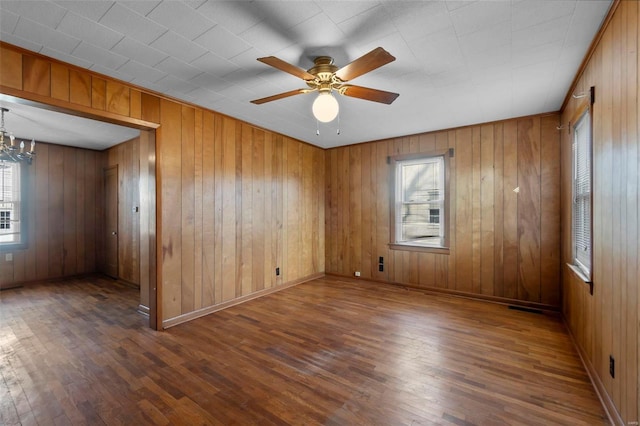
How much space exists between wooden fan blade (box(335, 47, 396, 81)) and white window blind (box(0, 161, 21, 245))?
21.1ft

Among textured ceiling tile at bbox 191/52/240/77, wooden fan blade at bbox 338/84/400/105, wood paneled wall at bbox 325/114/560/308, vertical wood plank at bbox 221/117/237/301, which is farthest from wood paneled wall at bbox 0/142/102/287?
wooden fan blade at bbox 338/84/400/105

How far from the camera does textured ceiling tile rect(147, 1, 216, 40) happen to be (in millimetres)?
1776

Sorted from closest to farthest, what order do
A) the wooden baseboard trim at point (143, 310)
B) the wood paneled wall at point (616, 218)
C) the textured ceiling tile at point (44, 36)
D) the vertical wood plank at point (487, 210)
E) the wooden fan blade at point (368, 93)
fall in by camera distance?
Answer: the wood paneled wall at point (616, 218)
the textured ceiling tile at point (44, 36)
the wooden fan blade at point (368, 93)
the wooden baseboard trim at point (143, 310)
the vertical wood plank at point (487, 210)

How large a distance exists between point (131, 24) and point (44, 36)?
2.39ft

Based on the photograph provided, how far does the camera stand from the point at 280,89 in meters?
2.96

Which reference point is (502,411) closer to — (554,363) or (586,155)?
(554,363)

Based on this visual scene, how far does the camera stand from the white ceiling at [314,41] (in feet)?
5.84

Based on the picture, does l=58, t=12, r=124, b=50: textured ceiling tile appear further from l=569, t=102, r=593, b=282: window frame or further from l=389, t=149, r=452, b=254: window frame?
l=389, t=149, r=452, b=254: window frame

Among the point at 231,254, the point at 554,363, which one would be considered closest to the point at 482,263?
the point at 554,363

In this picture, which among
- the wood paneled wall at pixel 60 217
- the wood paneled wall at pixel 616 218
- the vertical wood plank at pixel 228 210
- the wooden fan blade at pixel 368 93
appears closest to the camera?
the wood paneled wall at pixel 616 218

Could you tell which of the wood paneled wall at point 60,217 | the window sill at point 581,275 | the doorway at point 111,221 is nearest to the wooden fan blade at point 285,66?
the window sill at point 581,275

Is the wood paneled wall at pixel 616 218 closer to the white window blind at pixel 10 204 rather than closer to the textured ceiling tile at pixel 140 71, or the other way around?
the textured ceiling tile at pixel 140 71

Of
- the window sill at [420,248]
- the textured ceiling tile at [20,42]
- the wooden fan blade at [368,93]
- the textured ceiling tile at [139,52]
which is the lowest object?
the window sill at [420,248]

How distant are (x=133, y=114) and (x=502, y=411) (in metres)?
4.10
